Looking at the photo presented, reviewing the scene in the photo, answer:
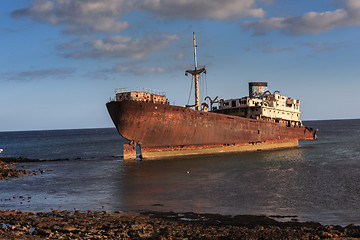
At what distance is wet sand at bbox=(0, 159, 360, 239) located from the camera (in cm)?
1113

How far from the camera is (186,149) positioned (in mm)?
38031

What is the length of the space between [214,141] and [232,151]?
4.09 meters

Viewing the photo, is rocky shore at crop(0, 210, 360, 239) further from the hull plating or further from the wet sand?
the hull plating

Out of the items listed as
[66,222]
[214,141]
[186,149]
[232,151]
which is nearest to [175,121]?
[186,149]

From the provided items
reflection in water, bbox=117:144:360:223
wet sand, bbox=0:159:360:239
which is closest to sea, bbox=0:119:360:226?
reflection in water, bbox=117:144:360:223

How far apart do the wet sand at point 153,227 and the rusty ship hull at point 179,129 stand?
19.7m

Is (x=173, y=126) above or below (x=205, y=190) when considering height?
above

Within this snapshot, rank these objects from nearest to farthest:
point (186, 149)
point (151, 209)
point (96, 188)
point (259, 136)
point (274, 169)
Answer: point (151, 209) → point (96, 188) → point (274, 169) → point (186, 149) → point (259, 136)

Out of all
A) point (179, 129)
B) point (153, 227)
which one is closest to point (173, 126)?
point (179, 129)

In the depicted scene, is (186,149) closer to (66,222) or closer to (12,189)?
(12,189)

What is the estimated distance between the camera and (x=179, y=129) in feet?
119

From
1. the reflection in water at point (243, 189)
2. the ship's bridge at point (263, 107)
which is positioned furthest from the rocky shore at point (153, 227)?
the ship's bridge at point (263, 107)

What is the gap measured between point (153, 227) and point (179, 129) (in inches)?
949

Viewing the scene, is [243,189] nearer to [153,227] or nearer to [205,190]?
[205,190]
